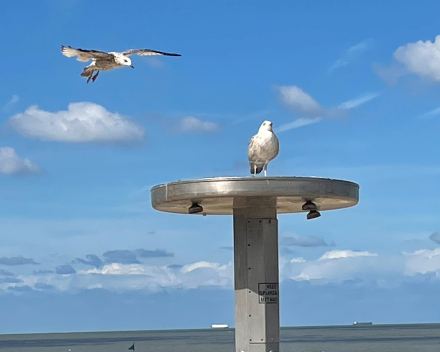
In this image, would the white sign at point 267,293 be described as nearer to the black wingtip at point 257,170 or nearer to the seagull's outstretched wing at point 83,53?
the black wingtip at point 257,170

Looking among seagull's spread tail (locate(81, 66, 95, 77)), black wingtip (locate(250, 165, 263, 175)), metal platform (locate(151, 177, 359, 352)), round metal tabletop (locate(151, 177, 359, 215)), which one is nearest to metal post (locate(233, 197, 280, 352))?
metal platform (locate(151, 177, 359, 352))

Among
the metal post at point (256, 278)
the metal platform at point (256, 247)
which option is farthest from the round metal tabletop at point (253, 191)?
the metal post at point (256, 278)

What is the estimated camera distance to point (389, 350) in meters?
88.8

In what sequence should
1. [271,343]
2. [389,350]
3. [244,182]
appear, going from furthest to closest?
[389,350]
[271,343]
[244,182]

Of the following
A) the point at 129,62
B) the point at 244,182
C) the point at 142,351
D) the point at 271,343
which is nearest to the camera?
the point at 244,182

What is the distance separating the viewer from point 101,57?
26859mm

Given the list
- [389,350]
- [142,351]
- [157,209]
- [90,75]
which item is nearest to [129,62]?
[90,75]

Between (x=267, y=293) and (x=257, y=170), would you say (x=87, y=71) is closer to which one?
(x=257, y=170)

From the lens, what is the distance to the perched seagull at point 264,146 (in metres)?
24.0

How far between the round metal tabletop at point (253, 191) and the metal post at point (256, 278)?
1.87 ft

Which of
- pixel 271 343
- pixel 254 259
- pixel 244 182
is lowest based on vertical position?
pixel 271 343

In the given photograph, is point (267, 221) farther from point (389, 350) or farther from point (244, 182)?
point (389, 350)

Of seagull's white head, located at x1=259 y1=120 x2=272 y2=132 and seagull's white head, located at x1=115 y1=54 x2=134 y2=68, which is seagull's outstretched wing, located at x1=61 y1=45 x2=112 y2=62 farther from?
seagull's white head, located at x1=259 y1=120 x2=272 y2=132

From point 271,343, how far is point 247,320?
83 centimetres
